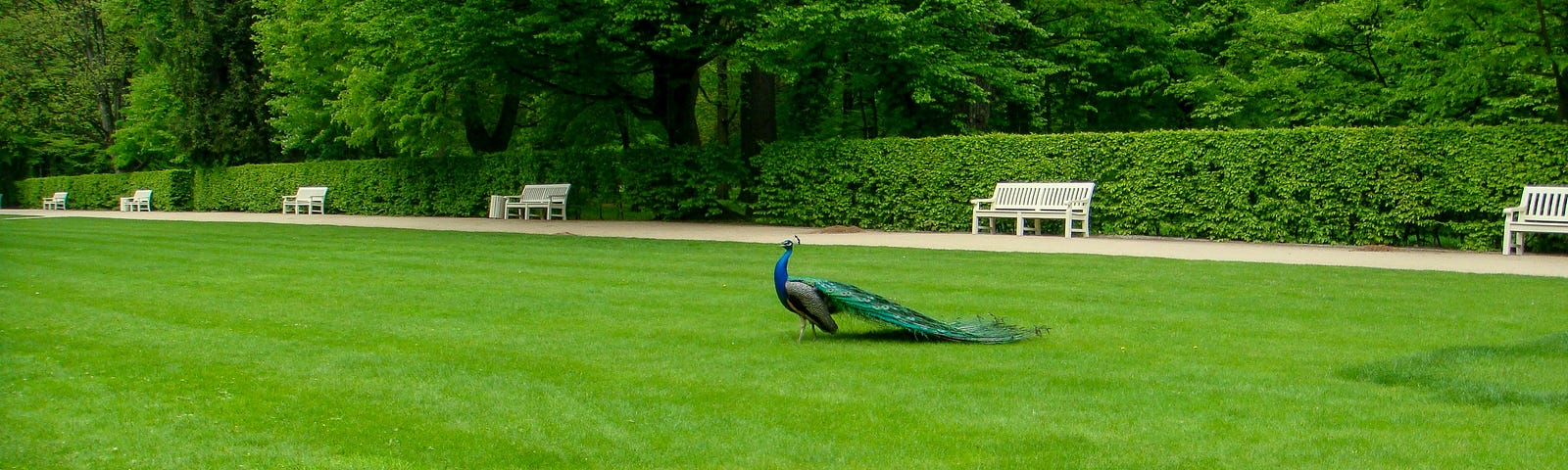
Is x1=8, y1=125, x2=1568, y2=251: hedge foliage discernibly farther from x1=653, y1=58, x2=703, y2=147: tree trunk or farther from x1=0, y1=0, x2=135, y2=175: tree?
x1=0, y1=0, x2=135, y2=175: tree

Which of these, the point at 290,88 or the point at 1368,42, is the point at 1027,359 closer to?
the point at 1368,42

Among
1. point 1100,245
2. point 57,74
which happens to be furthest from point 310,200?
point 57,74

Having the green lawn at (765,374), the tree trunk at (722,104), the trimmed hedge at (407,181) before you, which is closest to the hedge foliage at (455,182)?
the trimmed hedge at (407,181)

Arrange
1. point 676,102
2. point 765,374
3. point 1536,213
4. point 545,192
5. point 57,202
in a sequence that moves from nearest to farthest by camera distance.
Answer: point 765,374 → point 1536,213 → point 676,102 → point 545,192 → point 57,202

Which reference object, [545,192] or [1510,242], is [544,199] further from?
[1510,242]

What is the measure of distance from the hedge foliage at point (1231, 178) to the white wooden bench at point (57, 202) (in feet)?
119

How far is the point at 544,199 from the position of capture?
2706 centimetres

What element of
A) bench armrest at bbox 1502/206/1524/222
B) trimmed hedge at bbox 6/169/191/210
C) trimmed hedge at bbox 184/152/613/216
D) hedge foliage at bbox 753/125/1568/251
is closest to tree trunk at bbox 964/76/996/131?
hedge foliage at bbox 753/125/1568/251

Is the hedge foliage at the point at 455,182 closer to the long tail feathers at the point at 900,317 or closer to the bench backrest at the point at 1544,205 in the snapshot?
the bench backrest at the point at 1544,205

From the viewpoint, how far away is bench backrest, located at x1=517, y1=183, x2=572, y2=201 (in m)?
26.9

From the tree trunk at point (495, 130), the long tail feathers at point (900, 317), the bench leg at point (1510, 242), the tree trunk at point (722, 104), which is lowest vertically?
the long tail feathers at point (900, 317)

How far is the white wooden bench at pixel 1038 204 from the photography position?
18.9m

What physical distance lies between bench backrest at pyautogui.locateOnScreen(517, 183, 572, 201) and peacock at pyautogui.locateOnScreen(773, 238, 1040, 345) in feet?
64.4

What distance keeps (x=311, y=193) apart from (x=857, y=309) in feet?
101
